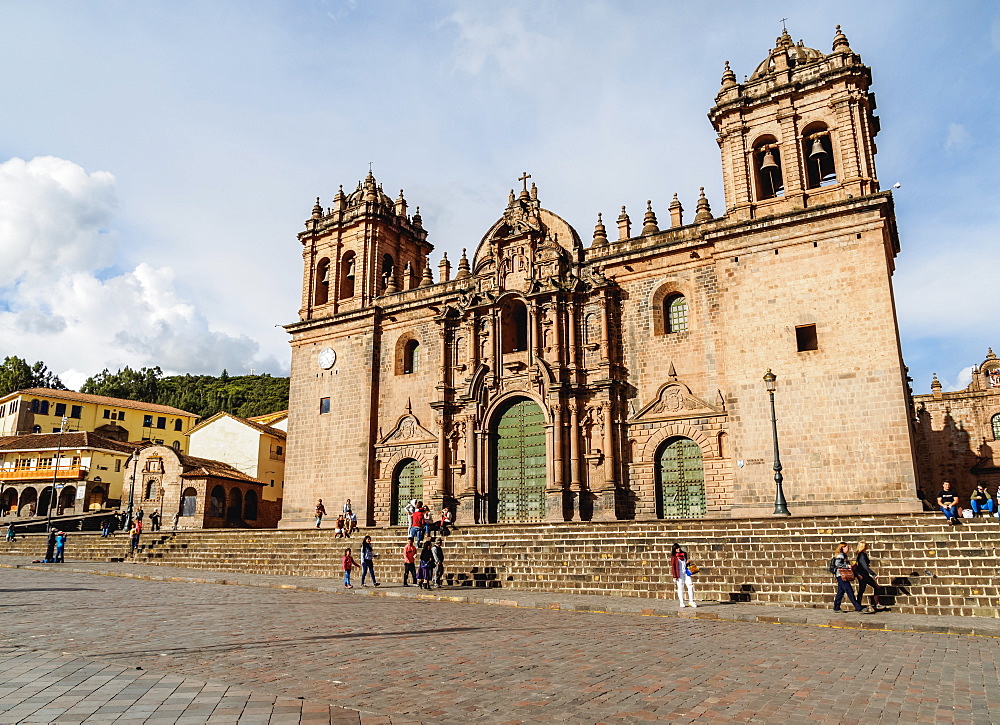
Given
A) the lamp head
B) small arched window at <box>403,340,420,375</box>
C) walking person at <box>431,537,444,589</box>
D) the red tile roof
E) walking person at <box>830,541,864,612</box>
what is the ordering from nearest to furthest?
1. walking person at <box>830,541,864,612</box>
2. walking person at <box>431,537,444,589</box>
3. the lamp head
4. small arched window at <box>403,340,420,375</box>
5. the red tile roof

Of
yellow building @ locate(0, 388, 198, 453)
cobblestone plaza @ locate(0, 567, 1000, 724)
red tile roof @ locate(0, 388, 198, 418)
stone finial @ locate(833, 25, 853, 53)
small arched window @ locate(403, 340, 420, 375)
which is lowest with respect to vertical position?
cobblestone plaza @ locate(0, 567, 1000, 724)

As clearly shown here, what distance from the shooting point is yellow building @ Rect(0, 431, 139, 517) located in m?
46.6

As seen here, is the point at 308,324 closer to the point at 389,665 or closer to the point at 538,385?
the point at 538,385

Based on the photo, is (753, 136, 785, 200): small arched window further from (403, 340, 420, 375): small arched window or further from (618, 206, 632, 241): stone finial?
(403, 340, 420, 375): small arched window

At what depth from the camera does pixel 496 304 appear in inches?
1101

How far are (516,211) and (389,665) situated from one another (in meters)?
23.3

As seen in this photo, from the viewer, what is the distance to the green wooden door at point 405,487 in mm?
28250

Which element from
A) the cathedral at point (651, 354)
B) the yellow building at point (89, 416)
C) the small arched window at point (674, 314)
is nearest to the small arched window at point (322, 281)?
the cathedral at point (651, 354)

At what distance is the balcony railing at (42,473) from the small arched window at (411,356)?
28931mm

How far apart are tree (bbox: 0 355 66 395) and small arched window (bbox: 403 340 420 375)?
194 feet

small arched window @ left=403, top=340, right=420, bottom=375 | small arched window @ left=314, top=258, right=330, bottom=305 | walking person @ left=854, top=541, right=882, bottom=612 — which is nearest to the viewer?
walking person @ left=854, top=541, right=882, bottom=612

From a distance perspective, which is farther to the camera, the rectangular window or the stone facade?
the stone facade

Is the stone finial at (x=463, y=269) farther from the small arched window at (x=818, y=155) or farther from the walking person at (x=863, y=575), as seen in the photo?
the walking person at (x=863, y=575)

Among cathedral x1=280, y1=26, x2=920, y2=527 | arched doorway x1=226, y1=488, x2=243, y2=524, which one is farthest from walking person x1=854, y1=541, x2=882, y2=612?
arched doorway x1=226, y1=488, x2=243, y2=524
